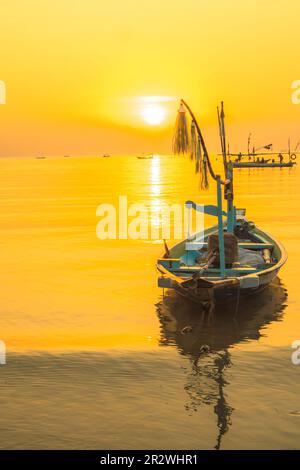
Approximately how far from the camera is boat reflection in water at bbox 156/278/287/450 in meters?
13.9

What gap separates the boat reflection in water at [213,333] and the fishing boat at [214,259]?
3.19ft

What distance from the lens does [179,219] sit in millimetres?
60656

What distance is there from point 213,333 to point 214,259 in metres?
4.20

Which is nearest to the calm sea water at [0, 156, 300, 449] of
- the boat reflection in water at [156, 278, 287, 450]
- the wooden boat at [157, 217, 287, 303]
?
the boat reflection in water at [156, 278, 287, 450]

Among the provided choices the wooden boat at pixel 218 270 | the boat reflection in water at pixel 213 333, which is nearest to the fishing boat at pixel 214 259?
the wooden boat at pixel 218 270

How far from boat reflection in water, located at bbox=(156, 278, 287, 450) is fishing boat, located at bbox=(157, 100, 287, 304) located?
972 millimetres

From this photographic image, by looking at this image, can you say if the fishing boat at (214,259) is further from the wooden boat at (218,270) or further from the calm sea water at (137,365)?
the calm sea water at (137,365)

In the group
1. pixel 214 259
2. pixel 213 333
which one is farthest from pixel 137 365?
pixel 214 259

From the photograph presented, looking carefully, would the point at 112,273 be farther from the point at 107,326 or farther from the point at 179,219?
the point at 179,219

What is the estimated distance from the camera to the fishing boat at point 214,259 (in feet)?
61.9

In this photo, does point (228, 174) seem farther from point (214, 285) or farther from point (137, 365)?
point (137, 365)

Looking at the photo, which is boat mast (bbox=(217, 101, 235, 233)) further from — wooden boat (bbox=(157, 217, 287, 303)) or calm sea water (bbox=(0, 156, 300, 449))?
calm sea water (bbox=(0, 156, 300, 449))
